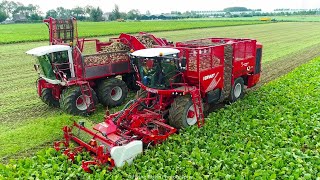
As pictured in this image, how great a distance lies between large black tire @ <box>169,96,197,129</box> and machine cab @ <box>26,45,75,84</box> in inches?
133

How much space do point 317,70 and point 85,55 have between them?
10.1m

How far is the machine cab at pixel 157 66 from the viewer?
25.8ft

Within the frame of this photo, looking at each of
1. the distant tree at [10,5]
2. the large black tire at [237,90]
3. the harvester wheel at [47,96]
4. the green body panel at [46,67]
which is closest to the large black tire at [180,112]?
the large black tire at [237,90]

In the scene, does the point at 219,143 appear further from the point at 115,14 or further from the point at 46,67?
the point at 115,14

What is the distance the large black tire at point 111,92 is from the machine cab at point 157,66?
6.80 ft

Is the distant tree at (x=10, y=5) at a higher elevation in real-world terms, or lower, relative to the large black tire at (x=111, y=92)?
higher

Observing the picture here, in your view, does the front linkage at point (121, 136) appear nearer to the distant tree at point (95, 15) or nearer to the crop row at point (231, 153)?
the crop row at point (231, 153)

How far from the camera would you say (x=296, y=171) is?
564 cm

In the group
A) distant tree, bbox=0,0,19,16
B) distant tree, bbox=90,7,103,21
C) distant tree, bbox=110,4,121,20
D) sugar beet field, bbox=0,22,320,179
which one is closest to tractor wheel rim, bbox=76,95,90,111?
sugar beet field, bbox=0,22,320,179

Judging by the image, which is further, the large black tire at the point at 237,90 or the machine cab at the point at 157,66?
the large black tire at the point at 237,90

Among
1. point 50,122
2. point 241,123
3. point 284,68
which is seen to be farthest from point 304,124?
point 284,68

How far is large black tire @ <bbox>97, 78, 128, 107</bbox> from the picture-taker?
10.3m

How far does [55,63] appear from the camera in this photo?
9578 mm

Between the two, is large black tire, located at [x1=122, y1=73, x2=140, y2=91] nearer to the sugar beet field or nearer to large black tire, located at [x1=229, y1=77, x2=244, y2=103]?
the sugar beet field
